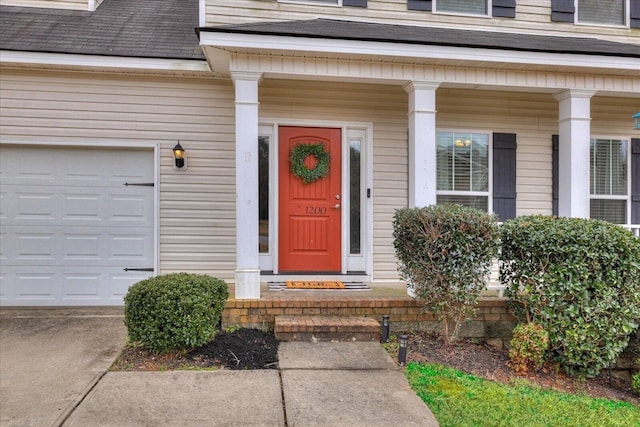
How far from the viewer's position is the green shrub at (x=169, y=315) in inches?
134

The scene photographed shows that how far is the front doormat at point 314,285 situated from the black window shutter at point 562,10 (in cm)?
447

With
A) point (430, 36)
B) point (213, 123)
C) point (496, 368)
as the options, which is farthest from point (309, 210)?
point (496, 368)

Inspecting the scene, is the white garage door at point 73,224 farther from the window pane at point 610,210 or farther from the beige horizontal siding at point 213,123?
the window pane at point 610,210

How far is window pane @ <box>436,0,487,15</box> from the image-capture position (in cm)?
531

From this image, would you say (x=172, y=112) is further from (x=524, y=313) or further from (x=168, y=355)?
(x=524, y=313)

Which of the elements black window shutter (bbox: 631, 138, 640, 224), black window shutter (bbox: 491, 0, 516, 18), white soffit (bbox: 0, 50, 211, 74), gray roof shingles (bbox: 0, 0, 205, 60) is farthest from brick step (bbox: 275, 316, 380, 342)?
black window shutter (bbox: 631, 138, 640, 224)

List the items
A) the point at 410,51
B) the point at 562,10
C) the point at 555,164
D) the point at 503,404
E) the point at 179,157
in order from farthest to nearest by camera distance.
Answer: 1. the point at 555,164
2. the point at 562,10
3. the point at 179,157
4. the point at 410,51
5. the point at 503,404

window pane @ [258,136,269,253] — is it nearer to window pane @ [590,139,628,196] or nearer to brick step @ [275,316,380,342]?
brick step @ [275,316,380,342]

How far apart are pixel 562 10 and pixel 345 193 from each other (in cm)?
372

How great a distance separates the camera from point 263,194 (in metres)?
5.32

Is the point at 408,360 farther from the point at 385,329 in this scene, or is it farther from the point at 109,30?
the point at 109,30

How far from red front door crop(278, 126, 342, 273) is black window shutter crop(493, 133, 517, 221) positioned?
2115 millimetres

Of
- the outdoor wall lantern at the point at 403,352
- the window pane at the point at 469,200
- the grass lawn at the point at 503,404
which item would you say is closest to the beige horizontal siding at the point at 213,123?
the window pane at the point at 469,200

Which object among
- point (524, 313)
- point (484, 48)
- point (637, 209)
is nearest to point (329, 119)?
point (484, 48)
